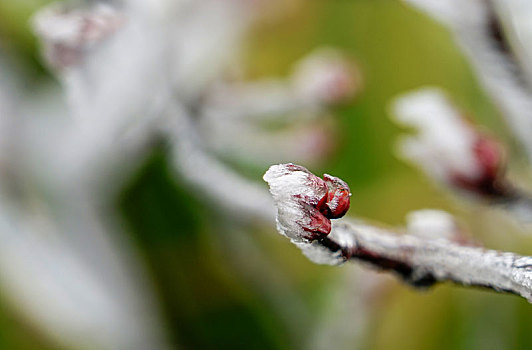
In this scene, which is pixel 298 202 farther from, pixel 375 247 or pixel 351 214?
pixel 351 214

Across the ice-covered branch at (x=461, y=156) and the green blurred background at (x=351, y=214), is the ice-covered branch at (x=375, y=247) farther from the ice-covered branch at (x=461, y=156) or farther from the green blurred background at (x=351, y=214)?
the green blurred background at (x=351, y=214)

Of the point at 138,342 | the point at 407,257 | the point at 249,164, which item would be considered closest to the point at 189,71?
the point at 249,164

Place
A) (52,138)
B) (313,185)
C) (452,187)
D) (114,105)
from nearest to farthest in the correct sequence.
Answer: (313,185) < (452,187) < (114,105) < (52,138)

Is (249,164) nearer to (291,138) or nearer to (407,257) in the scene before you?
(291,138)

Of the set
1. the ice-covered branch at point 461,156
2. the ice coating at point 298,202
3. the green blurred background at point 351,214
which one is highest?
the green blurred background at point 351,214

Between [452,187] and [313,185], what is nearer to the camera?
[313,185]

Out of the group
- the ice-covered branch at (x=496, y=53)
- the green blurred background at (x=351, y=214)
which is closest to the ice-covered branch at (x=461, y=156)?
the ice-covered branch at (x=496, y=53)
